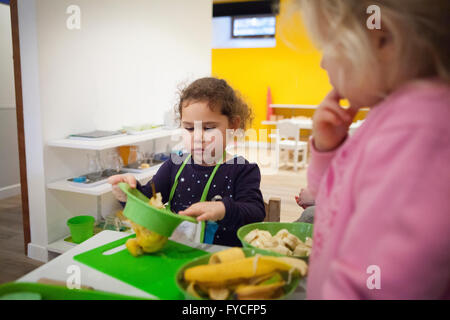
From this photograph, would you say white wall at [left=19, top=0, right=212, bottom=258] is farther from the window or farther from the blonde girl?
the window

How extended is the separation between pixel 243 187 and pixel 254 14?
6.60m

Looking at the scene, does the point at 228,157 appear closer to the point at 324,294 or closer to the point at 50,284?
the point at 50,284

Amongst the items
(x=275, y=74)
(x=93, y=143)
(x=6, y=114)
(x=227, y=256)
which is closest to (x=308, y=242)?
(x=227, y=256)

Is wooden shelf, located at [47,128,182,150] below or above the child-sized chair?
above

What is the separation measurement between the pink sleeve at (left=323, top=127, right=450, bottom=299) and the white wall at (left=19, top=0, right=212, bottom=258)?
7.91 ft

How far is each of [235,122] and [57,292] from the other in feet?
3.13

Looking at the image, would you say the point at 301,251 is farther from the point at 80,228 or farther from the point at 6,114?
the point at 6,114

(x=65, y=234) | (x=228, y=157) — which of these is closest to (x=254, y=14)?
(x=65, y=234)

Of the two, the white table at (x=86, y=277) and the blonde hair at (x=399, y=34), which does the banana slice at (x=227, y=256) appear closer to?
the white table at (x=86, y=277)

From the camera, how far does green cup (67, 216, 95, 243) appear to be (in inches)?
95.3

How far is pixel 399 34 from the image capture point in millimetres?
425

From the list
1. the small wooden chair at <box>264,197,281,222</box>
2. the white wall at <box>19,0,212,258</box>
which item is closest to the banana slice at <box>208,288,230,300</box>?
the small wooden chair at <box>264,197,281,222</box>

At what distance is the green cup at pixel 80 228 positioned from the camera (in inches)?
95.3

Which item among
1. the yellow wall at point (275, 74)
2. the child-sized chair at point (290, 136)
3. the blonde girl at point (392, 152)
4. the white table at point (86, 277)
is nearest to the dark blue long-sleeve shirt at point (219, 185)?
the white table at point (86, 277)
